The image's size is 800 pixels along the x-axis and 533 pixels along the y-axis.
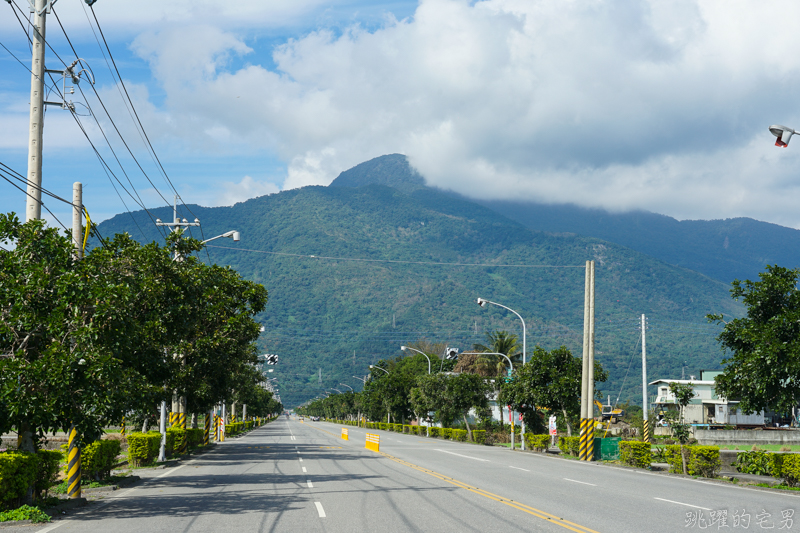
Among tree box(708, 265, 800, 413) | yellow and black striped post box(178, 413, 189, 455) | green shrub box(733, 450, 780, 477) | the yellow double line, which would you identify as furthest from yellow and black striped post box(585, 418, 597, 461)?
yellow and black striped post box(178, 413, 189, 455)

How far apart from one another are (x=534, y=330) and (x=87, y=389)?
18745 cm

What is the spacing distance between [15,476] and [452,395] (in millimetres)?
49366

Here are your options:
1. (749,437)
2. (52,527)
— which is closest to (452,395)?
(749,437)

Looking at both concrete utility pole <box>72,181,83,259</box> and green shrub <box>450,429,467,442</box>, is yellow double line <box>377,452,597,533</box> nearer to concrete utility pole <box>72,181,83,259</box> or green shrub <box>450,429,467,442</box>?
concrete utility pole <box>72,181,83,259</box>

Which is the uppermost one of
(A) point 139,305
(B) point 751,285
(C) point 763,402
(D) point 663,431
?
(B) point 751,285

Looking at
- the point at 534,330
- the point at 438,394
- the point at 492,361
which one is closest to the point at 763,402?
the point at 438,394

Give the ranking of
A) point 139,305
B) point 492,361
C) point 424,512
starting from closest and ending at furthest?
point 424,512 → point 139,305 → point 492,361

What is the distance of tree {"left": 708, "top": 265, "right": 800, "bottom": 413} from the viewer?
2150 cm

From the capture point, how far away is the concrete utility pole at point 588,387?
112ft

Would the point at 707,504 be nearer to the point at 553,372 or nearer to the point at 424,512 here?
the point at 424,512

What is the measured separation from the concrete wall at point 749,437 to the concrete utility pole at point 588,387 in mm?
24309

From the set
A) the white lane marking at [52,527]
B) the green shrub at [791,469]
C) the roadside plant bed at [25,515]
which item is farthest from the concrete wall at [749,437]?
the roadside plant bed at [25,515]

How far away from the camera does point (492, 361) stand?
90812mm

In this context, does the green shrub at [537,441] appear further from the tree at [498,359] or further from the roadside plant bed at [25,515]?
the tree at [498,359]
